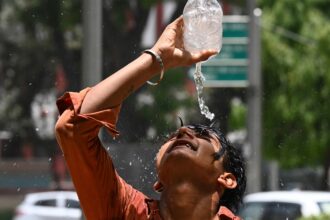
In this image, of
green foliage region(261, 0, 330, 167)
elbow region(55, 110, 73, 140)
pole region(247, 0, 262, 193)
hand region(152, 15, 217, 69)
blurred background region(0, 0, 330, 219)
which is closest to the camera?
elbow region(55, 110, 73, 140)

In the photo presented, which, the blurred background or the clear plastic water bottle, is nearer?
the clear plastic water bottle

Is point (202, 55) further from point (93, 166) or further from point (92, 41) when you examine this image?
point (92, 41)

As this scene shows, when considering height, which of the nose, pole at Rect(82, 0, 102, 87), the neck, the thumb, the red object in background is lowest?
the red object in background

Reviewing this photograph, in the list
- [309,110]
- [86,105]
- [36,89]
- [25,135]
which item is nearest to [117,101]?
[86,105]

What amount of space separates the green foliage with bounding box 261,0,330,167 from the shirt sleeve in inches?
673

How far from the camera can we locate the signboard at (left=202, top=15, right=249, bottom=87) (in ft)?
44.4

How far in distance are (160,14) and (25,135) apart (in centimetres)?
581

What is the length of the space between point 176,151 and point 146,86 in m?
7.24

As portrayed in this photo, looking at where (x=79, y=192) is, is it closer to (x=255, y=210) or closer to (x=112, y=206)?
(x=112, y=206)

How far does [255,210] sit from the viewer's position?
31.8 feet

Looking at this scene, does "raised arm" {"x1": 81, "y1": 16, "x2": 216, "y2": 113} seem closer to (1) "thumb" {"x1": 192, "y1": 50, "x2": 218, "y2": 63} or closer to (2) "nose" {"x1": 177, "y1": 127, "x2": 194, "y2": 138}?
(1) "thumb" {"x1": 192, "y1": 50, "x2": 218, "y2": 63}

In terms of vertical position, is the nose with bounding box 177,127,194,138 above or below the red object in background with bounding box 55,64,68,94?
above

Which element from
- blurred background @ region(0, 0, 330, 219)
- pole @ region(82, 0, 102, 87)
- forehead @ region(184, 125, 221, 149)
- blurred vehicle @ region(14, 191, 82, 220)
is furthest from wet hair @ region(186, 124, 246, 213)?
blurred vehicle @ region(14, 191, 82, 220)

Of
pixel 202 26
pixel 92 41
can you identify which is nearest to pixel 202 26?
pixel 202 26
